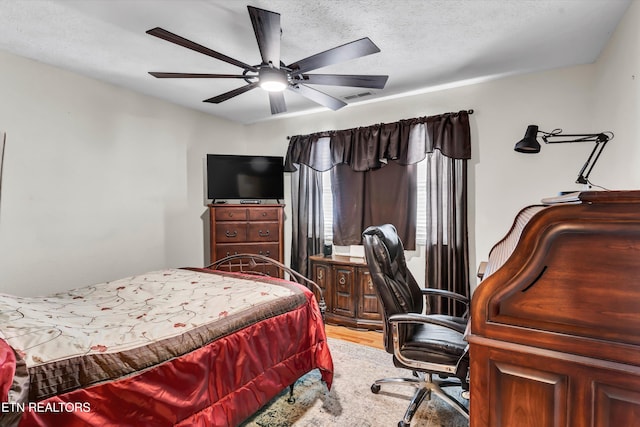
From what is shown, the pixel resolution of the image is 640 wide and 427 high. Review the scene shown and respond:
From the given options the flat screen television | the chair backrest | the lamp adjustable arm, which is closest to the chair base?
the chair backrest

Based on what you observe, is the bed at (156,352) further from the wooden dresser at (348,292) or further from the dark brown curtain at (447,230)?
the dark brown curtain at (447,230)

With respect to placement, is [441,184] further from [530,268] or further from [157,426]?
[157,426]

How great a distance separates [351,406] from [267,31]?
236 cm

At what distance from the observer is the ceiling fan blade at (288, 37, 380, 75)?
174 centimetres

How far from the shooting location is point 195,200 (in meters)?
4.22

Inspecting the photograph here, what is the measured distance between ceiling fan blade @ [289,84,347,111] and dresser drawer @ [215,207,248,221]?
185 centimetres

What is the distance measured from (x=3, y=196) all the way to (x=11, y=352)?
2289mm

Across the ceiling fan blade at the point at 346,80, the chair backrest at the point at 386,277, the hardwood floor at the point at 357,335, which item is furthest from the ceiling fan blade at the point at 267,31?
the hardwood floor at the point at 357,335

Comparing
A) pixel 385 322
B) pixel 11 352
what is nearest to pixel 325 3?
pixel 385 322

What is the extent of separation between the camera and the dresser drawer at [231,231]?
3.88 m

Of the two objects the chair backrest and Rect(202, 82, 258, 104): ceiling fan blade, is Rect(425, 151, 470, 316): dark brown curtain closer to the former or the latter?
the chair backrest

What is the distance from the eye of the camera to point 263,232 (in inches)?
160

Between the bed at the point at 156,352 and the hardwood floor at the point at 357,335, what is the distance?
1.09m

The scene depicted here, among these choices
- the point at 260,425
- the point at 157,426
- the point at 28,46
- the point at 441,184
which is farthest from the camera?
the point at 441,184
